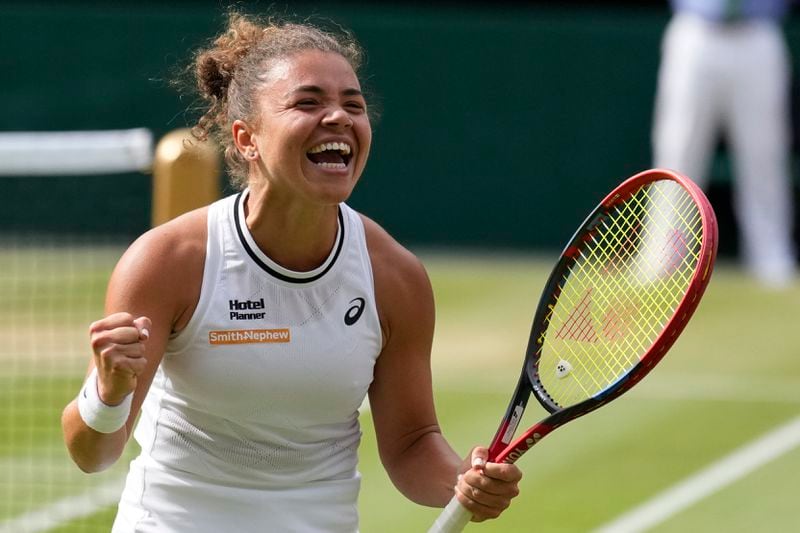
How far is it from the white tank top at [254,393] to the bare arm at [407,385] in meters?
0.07

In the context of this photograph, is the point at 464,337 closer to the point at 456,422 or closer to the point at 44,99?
the point at 456,422

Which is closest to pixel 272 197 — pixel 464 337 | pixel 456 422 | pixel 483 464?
pixel 483 464

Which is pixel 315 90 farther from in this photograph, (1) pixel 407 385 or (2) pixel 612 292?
(2) pixel 612 292

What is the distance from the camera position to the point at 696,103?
11.9m

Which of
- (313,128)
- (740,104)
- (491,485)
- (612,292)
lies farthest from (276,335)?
(740,104)

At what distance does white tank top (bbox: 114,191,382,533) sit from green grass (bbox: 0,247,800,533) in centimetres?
280

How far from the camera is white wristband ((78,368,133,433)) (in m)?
3.39

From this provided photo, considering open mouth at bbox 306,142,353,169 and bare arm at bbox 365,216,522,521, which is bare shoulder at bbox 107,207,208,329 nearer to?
open mouth at bbox 306,142,353,169

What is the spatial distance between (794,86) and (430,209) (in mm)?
2941

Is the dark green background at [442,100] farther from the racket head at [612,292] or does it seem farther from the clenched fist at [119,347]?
the clenched fist at [119,347]

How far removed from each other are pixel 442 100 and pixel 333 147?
983cm

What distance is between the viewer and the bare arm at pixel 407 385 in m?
3.76

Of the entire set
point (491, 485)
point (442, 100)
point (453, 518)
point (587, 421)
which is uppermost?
point (491, 485)

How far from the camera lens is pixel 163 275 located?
11.5 ft
